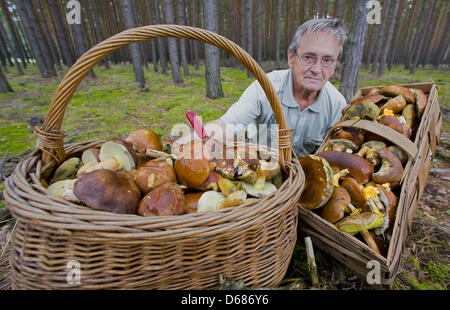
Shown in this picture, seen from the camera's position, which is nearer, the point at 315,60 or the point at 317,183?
the point at 317,183

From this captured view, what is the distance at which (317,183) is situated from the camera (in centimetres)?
161

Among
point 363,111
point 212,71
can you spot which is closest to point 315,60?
point 363,111

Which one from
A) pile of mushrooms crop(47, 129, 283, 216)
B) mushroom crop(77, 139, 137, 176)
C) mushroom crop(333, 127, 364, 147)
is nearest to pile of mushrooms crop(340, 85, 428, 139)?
mushroom crop(333, 127, 364, 147)

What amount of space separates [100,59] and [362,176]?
6.64 feet

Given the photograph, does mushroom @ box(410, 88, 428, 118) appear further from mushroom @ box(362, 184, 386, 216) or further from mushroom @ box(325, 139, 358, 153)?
mushroom @ box(362, 184, 386, 216)

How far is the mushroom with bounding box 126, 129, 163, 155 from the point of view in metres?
1.84

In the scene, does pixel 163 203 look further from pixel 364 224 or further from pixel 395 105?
pixel 395 105

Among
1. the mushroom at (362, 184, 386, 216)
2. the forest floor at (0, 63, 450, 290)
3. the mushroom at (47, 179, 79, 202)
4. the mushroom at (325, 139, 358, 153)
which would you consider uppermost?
the mushroom at (47, 179, 79, 202)

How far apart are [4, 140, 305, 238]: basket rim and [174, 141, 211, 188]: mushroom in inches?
14.7

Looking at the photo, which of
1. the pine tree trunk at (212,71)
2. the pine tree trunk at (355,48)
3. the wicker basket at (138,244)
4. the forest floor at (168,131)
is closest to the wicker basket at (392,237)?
the forest floor at (168,131)

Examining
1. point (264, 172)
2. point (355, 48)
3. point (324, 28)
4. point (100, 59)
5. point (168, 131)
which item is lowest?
point (168, 131)

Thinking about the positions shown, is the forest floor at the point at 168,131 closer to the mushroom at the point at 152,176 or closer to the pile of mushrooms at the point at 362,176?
the pile of mushrooms at the point at 362,176

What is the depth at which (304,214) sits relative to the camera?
5.62ft
